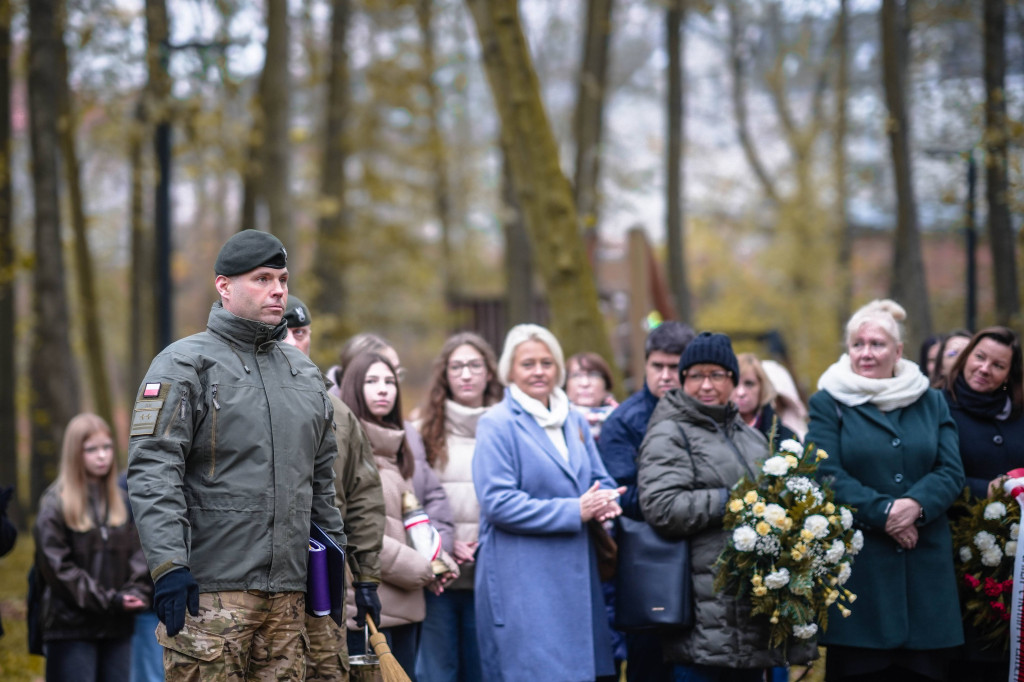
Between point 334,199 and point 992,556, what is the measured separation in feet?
47.3

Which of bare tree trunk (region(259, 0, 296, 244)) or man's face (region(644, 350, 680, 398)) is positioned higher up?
bare tree trunk (region(259, 0, 296, 244))

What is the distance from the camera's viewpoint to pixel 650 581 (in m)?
5.68

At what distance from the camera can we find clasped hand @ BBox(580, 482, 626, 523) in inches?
223

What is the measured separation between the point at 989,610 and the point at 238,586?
421cm

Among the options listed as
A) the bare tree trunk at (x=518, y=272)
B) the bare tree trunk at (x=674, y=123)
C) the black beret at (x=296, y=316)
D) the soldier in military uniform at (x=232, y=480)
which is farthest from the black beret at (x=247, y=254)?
the bare tree trunk at (x=674, y=123)

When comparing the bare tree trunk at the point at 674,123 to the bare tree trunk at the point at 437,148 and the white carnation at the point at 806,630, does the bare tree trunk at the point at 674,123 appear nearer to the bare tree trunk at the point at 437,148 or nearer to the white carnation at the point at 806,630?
the bare tree trunk at the point at 437,148

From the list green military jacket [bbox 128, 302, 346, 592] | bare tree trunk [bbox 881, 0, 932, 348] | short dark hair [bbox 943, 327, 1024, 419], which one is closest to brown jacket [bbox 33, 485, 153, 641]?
green military jacket [bbox 128, 302, 346, 592]

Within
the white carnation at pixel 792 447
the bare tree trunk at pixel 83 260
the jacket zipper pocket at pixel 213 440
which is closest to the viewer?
the jacket zipper pocket at pixel 213 440

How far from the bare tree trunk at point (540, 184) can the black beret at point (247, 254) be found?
19.0ft

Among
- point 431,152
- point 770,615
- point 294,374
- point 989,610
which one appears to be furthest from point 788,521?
point 431,152

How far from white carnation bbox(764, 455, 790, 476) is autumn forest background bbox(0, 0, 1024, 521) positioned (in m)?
4.47

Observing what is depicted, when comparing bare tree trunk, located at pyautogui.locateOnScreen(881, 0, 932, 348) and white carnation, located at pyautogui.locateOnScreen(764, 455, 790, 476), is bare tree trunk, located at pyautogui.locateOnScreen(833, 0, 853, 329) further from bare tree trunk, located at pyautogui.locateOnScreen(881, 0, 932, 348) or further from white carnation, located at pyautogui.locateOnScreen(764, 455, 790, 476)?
white carnation, located at pyautogui.locateOnScreen(764, 455, 790, 476)

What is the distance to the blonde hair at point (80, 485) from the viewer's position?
6.61 m

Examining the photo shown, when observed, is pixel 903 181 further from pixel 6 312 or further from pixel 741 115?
pixel 741 115
